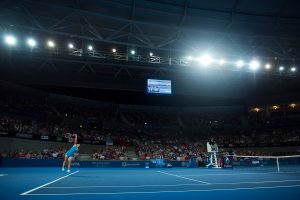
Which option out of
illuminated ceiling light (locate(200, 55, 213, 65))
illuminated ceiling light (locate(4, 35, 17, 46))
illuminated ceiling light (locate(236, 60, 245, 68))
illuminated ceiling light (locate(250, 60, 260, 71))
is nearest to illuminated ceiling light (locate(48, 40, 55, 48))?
illuminated ceiling light (locate(4, 35, 17, 46))

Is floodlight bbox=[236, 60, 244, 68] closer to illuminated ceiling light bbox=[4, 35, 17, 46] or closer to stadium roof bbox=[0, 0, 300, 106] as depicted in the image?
stadium roof bbox=[0, 0, 300, 106]

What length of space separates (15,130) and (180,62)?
60.8 ft

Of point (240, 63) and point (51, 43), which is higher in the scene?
point (51, 43)

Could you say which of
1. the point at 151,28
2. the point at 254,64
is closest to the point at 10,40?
the point at 151,28

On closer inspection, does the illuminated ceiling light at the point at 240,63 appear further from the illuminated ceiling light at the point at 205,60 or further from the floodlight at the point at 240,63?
the illuminated ceiling light at the point at 205,60

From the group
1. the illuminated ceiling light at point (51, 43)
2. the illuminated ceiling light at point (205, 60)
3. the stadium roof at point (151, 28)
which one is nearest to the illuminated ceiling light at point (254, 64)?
the stadium roof at point (151, 28)

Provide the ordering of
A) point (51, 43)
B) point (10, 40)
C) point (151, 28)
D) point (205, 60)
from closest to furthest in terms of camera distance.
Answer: point (10, 40)
point (151, 28)
point (205, 60)
point (51, 43)

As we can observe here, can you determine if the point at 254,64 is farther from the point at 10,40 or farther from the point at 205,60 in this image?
the point at 10,40

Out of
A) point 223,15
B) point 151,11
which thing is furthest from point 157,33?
point 223,15

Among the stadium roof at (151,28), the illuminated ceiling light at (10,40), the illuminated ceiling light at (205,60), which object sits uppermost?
the stadium roof at (151,28)

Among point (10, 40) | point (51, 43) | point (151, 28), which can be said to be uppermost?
point (51, 43)

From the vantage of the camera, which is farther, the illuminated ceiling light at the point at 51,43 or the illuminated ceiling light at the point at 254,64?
the illuminated ceiling light at the point at 254,64

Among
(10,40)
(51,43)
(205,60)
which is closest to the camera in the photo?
(10,40)

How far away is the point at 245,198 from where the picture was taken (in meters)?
5.78
